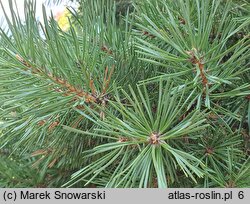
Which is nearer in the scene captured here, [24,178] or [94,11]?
[94,11]

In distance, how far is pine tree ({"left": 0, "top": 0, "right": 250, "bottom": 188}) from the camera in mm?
292

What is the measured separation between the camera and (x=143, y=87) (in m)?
0.32

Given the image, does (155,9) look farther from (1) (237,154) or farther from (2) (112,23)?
(1) (237,154)

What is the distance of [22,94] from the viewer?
0.32 m

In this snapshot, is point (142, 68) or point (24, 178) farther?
point (24, 178)

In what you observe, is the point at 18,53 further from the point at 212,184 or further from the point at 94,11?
the point at 212,184

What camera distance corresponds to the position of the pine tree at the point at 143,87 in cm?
29

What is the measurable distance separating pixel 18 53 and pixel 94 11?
0.09 m

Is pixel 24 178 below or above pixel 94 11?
below

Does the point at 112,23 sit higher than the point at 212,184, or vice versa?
the point at 112,23

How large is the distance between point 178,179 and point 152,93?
0.33 feet

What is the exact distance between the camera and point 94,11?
0.36 meters

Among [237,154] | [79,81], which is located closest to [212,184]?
[237,154]

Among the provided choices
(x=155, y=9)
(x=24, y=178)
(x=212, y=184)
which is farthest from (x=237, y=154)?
(x=24, y=178)
